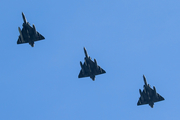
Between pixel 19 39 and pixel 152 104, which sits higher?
pixel 19 39

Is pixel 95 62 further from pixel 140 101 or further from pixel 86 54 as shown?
pixel 140 101

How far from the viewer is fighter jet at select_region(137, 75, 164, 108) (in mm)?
107125

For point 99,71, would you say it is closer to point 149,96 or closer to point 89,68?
point 89,68

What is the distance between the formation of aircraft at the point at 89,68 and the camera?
10438 centimetres

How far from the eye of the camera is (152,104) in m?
109

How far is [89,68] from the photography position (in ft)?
355

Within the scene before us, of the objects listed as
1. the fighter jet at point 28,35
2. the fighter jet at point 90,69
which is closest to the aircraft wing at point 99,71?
the fighter jet at point 90,69

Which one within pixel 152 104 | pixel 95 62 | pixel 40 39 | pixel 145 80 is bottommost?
pixel 152 104

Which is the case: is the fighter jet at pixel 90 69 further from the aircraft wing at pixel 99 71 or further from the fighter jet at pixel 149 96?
the fighter jet at pixel 149 96

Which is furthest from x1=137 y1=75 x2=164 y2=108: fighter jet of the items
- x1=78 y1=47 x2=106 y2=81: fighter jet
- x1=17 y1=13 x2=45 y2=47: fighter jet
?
x1=17 y1=13 x2=45 y2=47: fighter jet

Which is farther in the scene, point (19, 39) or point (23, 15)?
point (19, 39)

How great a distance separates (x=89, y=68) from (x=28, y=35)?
1953cm

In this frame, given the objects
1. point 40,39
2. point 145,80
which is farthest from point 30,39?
point 145,80

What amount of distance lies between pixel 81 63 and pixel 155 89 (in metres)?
22.2
